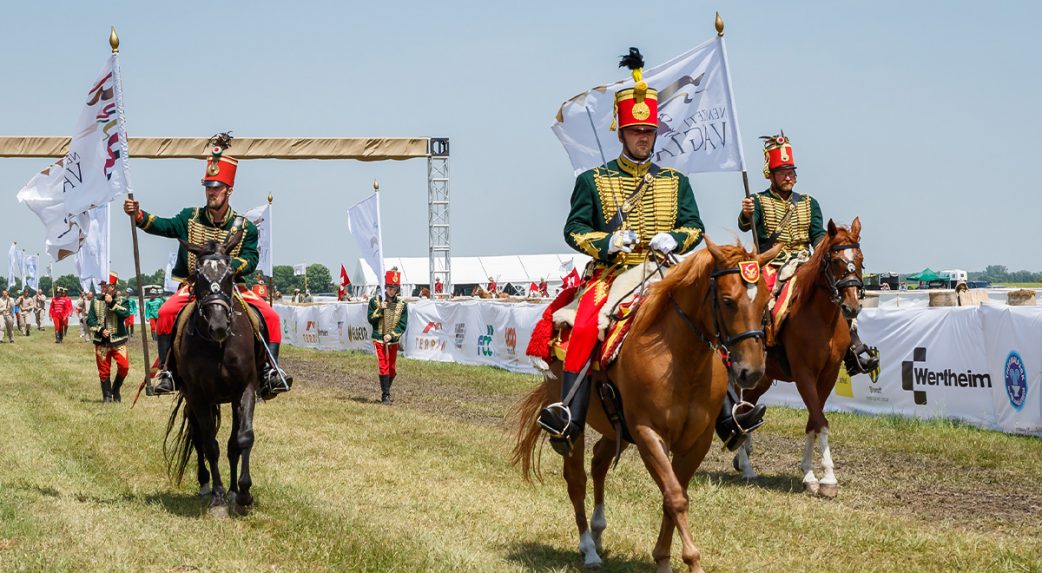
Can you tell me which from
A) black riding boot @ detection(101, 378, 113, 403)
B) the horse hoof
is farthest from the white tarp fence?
black riding boot @ detection(101, 378, 113, 403)

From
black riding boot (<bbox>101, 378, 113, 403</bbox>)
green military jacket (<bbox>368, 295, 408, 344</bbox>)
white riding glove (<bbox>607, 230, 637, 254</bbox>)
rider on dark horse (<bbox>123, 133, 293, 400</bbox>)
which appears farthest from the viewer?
green military jacket (<bbox>368, 295, 408, 344</bbox>)

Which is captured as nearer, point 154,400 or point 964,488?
point 964,488

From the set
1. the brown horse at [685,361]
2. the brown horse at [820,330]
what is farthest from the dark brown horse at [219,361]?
the brown horse at [820,330]

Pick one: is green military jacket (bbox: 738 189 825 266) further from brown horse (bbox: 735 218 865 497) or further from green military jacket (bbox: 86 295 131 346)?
green military jacket (bbox: 86 295 131 346)

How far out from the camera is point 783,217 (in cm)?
1142

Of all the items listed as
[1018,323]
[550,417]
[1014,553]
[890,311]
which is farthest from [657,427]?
[890,311]

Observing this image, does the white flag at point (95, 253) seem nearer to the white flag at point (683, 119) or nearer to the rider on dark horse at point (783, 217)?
the white flag at point (683, 119)

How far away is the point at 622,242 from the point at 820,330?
4.16 meters

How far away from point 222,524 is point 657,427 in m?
3.98

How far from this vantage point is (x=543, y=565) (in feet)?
24.2

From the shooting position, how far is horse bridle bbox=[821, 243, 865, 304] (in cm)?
1009

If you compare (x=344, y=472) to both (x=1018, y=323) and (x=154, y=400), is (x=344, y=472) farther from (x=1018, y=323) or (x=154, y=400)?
(x=154, y=400)

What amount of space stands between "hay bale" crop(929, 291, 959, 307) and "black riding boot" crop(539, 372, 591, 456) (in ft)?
35.8

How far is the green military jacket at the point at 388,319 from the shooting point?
67.7ft
